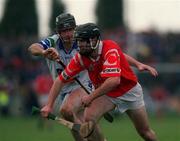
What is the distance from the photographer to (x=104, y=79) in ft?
41.8

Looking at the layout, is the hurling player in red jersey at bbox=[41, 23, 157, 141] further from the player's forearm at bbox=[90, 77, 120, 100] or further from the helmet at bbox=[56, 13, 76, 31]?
the helmet at bbox=[56, 13, 76, 31]

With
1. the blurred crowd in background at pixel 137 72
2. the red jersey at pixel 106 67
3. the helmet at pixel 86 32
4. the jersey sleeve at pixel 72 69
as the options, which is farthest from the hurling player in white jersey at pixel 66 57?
the blurred crowd in background at pixel 137 72

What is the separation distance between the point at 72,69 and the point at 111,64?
0.77 m

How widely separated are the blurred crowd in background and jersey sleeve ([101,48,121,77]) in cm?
1965

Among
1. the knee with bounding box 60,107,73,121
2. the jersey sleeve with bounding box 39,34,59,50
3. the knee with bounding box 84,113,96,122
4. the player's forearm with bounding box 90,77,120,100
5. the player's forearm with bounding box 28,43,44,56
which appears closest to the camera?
the player's forearm with bounding box 90,77,120,100

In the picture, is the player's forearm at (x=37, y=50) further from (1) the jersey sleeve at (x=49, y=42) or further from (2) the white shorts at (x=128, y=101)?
(2) the white shorts at (x=128, y=101)

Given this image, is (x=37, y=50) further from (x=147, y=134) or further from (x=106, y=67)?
(x=147, y=134)

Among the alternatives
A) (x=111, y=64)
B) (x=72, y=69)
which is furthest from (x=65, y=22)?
(x=111, y=64)

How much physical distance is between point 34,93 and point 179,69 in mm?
6132

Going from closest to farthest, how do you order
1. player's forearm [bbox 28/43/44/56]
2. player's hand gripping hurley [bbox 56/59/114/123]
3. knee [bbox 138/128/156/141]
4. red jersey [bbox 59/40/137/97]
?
red jersey [bbox 59/40/137/97]
knee [bbox 138/128/156/141]
player's hand gripping hurley [bbox 56/59/114/123]
player's forearm [bbox 28/43/44/56]

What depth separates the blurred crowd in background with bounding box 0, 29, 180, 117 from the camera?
32844 mm

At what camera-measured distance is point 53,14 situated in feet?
150

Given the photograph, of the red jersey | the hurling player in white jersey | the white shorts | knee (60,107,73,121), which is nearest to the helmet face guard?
the red jersey

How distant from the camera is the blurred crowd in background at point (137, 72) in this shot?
108 ft
